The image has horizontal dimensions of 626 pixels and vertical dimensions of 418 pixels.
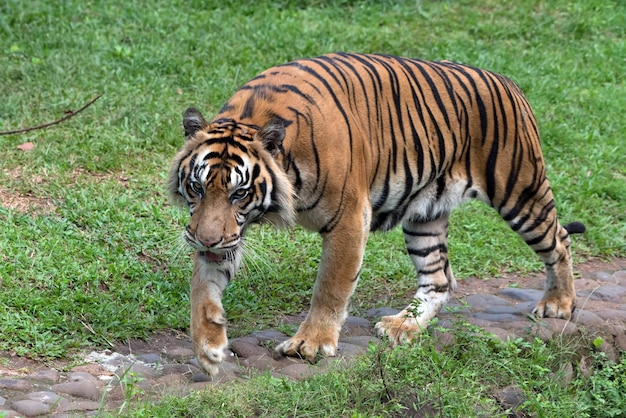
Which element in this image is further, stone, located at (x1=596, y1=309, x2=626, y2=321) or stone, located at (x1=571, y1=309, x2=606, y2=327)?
stone, located at (x1=596, y1=309, x2=626, y2=321)

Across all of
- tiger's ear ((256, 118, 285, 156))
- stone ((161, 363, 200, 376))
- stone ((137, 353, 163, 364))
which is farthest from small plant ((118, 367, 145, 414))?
tiger's ear ((256, 118, 285, 156))

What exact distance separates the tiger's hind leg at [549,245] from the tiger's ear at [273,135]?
65.4 inches

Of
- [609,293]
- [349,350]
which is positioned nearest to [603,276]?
[609,293]

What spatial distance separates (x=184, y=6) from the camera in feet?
30.9

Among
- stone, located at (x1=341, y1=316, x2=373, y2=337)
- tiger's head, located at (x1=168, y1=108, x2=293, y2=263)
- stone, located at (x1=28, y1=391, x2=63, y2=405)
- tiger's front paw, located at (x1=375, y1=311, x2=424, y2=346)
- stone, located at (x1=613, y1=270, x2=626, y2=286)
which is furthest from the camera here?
stone, located at (x1=613, y1=270, x2=626, y2=286)

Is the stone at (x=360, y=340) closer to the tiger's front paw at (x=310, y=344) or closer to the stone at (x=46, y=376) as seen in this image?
the tiger's front paw at (x=310, y=344)

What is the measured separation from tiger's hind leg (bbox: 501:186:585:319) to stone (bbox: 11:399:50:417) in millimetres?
2743

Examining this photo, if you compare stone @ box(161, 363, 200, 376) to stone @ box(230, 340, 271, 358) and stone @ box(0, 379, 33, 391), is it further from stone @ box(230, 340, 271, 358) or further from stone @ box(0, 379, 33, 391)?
stone @ box(0, 379, 33, 391)

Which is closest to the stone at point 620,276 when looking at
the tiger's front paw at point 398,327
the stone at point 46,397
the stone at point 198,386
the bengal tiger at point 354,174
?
the bengal tiger at point 354,174

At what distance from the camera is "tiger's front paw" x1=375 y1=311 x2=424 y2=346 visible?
467 cm

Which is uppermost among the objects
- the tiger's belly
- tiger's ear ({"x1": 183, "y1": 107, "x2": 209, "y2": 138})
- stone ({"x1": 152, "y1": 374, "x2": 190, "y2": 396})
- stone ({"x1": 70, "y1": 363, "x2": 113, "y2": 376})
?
tiger's ear ({"x1": 183, "y1": 107, "x2": 209, "y2": 138})

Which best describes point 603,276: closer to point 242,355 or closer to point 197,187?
point 242,355

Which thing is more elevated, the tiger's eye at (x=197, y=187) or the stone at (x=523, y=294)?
the tiger's eye at (x=197, y=187)

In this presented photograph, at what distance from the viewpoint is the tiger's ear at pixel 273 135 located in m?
3.97
